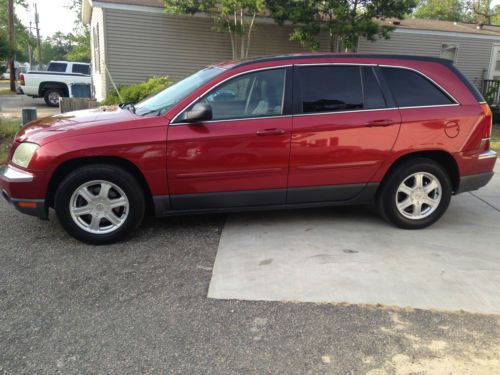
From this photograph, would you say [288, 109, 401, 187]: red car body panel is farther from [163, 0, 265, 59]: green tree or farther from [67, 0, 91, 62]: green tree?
[67, 0, 91, 62]: green tree

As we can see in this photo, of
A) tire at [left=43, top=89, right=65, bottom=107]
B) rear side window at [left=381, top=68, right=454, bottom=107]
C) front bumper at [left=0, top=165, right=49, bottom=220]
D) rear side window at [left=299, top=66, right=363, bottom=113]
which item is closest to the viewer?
front bumper at [left=0, top=165, right=49, bottom=220]

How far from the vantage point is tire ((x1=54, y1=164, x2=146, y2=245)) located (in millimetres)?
4008

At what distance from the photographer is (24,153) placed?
406 centimetres

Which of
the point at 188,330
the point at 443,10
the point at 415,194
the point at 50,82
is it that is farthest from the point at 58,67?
the point at 443,10

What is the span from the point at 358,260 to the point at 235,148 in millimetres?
1502

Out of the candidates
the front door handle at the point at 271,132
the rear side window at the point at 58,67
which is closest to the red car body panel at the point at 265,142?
the front door handle at the point at 271,132

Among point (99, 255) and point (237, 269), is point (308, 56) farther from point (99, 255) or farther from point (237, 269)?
point (99, 255)

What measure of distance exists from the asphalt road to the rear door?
1.37 m

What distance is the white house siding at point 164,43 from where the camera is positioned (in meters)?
→ 13.6

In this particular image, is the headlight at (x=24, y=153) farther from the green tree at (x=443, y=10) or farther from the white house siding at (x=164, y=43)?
the green tree at (x=443, y=10)

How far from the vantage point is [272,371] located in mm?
2553

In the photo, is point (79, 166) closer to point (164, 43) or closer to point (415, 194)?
point (415, 194)

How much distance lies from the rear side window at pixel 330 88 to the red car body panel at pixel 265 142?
0.27 feet

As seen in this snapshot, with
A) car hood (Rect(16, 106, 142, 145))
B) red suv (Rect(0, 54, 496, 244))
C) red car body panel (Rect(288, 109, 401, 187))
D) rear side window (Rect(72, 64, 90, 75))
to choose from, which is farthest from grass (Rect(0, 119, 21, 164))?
rear side window (Rect(72, 64, 90, 75))
